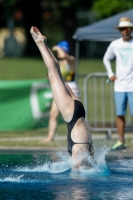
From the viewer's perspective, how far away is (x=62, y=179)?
793 cm

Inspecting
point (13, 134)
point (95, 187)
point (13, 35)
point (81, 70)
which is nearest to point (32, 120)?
point (13, 134)

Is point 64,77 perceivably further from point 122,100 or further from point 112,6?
point 112,6

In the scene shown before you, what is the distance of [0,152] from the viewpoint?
35.1ft

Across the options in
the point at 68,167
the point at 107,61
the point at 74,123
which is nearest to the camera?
the point at 74,123

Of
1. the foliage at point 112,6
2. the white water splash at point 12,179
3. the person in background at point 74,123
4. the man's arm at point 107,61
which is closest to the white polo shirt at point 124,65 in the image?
the man's arm at point 107,61

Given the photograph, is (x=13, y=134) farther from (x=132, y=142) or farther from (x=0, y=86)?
(x=132, y=142)

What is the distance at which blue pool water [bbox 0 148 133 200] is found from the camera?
7053mm

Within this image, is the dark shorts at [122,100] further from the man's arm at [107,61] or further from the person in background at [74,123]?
the person in background at [74,123]

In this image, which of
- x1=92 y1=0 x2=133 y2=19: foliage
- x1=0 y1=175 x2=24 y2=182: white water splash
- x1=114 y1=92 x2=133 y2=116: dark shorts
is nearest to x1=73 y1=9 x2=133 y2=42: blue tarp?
x1=114 y1=92 x2=133 y2=116: dark shorts

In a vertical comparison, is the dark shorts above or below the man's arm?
below

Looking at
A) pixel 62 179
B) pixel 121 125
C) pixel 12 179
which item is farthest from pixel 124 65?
pixel 12 179

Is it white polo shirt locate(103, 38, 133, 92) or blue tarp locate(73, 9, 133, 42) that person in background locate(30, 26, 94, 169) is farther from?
blue tarp locate(73, 9, 133, 42)

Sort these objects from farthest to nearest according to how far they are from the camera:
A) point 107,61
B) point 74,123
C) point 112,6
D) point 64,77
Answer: point 112,6 < point 64,77 < point 107,61 < point 74,123

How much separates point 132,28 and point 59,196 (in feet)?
16.4
